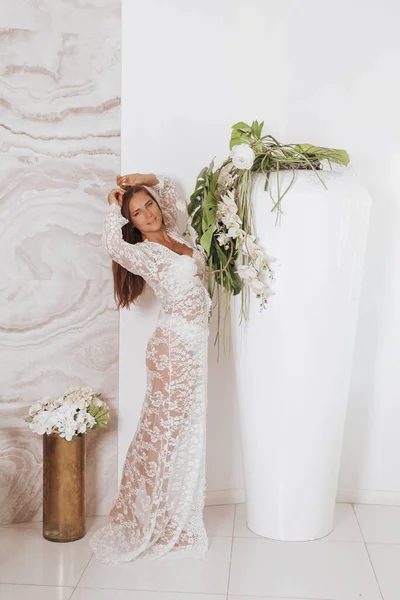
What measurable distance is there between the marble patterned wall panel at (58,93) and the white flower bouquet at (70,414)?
1.01 metres

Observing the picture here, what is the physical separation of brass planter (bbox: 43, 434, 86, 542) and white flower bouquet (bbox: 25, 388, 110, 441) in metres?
0.04

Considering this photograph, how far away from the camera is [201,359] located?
2996mm

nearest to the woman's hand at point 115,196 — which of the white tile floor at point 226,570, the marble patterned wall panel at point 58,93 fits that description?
the marble patterned wall panel at point 58,93

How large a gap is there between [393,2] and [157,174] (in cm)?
128

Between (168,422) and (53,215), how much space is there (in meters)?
0.99

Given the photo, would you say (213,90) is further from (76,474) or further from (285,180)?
(76,474)

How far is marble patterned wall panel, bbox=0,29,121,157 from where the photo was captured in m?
3.09


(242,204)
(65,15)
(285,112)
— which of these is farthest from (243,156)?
(65,15)

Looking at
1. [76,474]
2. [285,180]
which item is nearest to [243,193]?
[285,180]

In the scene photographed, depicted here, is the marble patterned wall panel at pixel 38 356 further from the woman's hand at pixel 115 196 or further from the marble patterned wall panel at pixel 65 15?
the marble patterned wall panel at pixel 65 15

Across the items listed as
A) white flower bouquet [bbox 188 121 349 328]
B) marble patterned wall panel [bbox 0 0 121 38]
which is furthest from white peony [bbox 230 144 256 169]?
marble patterned wall panel [bbox 0 0 121 38]

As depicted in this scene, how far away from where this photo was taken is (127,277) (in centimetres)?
318

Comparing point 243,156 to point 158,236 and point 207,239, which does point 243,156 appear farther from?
point 158,236

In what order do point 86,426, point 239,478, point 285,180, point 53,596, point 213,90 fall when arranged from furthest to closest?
point 239,478, point 213,90, point 86,426, point 285,180, point 53,596
